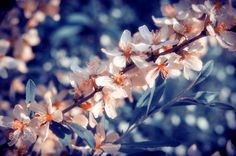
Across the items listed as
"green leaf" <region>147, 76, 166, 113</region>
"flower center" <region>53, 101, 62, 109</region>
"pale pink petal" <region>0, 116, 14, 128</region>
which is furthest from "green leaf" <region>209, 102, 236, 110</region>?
"pale pink petal" <region>0, 116, 14, 128</region>

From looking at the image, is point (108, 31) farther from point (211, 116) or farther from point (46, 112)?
point (46, 112)

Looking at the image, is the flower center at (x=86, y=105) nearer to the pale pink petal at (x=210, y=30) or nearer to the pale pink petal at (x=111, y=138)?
the pale pink petal at (x=111, y=138)

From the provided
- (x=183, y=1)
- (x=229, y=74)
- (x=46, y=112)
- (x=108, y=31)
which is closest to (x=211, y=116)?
(x=229, y=74)

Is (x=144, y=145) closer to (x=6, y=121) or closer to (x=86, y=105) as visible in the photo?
(x=86, y=105)

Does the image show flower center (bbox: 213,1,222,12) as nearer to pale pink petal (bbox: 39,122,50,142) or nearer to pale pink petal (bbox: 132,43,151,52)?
pale pink petal (bbox: 132,43,151,52)

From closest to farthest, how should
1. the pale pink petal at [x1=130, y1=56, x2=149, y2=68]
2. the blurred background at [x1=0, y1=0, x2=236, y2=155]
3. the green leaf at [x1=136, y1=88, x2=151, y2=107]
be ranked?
the pale pink petal at [x1=130, y1=56, x2=149, y2=68]
the green leaf at [x1=136, y1=88, x2=151, y2=107]
the blurred background at [x1=0, y1=0, x2=236, y2=155]

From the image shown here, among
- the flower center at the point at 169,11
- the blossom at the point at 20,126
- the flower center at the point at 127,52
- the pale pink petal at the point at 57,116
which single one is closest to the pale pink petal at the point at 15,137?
the blossom at the point at 20,126
